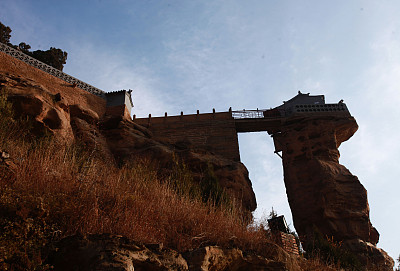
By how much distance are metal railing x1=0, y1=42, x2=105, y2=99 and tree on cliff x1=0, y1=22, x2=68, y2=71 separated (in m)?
7.02

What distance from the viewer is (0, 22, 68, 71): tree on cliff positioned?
71.5 ft

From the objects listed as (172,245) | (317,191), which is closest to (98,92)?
(317,191)

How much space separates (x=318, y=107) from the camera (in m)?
21.3

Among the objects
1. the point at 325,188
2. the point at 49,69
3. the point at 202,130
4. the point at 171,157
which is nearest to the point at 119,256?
the point at 171,157

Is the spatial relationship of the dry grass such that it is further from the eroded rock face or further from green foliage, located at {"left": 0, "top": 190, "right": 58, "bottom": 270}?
the eroded rock face

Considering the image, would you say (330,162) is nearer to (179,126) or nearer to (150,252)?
(179,126)

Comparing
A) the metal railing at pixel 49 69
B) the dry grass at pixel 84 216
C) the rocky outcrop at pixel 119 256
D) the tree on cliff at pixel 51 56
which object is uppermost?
the tree on cliff at pixel 51 56

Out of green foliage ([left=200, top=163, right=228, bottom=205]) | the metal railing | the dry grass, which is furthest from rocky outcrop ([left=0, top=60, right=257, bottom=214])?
the dry grass

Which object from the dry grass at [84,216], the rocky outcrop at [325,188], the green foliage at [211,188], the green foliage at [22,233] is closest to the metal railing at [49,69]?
the green foliage at [211,188]

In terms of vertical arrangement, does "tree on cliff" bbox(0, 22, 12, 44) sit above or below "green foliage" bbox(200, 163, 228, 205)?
above

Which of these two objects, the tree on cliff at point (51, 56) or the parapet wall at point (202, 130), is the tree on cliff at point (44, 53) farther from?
the parapet wall at point (202, 130)

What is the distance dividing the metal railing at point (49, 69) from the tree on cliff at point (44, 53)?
7018mm

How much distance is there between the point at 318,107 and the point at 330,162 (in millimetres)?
4771

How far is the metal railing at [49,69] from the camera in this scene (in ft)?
47.2
